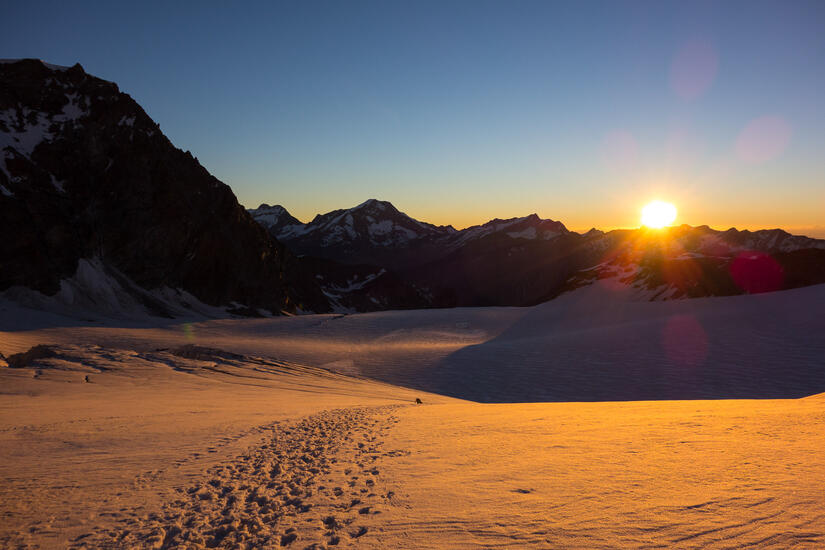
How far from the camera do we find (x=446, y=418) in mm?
9352

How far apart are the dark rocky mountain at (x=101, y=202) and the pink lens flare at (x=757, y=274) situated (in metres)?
53.9

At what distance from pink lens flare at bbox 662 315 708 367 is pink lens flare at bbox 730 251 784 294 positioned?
17.3 m

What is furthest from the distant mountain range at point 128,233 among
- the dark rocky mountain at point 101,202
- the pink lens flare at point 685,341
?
the pink lens flare at point 685,341

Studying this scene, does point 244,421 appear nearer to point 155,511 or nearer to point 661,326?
point 155,511

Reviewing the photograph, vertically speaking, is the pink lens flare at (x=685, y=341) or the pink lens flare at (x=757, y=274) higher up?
the pink lens flare at (x=757, y=274)

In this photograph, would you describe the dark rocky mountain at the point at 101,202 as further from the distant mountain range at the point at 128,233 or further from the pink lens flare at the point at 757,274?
the pink lens flare at the point at 757,274

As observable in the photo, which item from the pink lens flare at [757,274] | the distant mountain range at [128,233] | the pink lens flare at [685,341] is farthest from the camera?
the pink lens flare at [757,274]

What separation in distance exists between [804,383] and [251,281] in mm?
59109

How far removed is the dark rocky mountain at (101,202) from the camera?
37.7 metres

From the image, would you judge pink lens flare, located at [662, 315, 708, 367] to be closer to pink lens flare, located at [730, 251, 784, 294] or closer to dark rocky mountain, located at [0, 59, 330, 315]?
pink lens flare, located at [730, 251, 784, 294]

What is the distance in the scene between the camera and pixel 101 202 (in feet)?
147

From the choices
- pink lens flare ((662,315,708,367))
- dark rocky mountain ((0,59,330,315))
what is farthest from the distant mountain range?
pink lens flare ((662,315,708,367))

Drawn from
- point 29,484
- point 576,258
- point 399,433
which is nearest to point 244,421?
point 399,433

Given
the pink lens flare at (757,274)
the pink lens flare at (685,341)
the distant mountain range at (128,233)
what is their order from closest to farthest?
the pink lens flare at (685,341), the distant mountain range at (128,233), the pink lens flare at (757,274)
